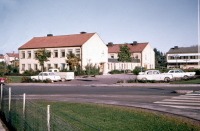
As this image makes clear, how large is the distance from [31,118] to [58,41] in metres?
49.3

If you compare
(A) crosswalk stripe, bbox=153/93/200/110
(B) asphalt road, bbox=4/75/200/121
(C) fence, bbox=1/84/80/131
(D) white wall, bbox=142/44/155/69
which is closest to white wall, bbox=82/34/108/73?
(D) white wall, bbox=142/44/155/69

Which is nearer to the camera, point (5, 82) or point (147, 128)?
point (147, 128)

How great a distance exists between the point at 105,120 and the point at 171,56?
3340 inches

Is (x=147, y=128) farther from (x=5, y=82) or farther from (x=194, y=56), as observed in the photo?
(x=194, y=56)

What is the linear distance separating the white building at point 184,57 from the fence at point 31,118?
82.1m

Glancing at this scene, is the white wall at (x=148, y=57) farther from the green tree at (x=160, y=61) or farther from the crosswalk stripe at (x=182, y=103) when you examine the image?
the crosswalk stripe at (x=182, y=103)

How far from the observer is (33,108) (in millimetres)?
5523

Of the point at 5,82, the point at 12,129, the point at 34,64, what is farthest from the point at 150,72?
the point at 34,64

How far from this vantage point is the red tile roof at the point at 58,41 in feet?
166

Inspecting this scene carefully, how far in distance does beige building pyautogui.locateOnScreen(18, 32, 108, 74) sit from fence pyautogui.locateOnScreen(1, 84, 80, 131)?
130 feet

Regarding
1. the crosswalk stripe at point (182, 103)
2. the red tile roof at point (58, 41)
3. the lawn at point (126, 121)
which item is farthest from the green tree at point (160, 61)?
the lawn at point (126, 121)

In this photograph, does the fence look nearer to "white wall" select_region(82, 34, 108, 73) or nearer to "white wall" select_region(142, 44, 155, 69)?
"white wall" select_region(82, 34, 108, 73)

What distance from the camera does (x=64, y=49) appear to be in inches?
1991

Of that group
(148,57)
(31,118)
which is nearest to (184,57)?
(148,57)
